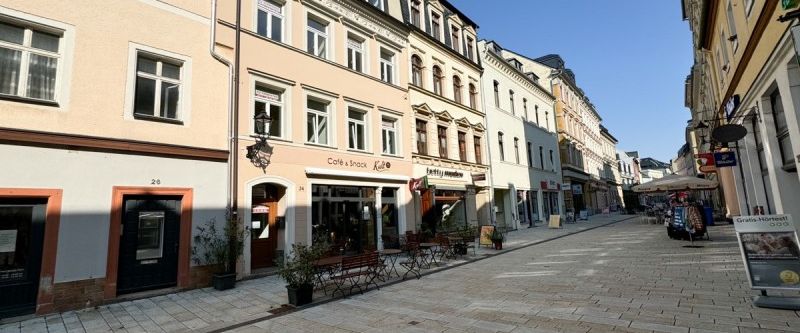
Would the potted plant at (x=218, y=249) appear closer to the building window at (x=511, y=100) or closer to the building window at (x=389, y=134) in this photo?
the building window at (x=389, y=134)

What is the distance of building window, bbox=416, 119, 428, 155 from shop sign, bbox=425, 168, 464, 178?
2.88ft

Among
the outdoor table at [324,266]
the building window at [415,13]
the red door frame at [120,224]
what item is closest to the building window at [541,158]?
the building window at [415,13]

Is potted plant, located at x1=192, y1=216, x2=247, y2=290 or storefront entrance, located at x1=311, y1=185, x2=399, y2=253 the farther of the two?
storefront entrance, located at x1=311, y1=185, x2=399, y2=253

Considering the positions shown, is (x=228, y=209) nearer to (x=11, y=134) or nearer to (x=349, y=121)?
(x=11, y=134)

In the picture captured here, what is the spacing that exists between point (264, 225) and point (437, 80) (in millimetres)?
11765

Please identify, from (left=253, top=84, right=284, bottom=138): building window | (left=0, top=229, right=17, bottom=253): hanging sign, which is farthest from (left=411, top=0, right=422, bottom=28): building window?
(left=0, top=229, right=17, bottom=253): hanging sign

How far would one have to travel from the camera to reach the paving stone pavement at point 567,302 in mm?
5141

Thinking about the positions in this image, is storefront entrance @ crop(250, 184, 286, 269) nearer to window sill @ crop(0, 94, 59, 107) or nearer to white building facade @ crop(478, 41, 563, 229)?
window sill @ crop(0, 94, 59, 107)

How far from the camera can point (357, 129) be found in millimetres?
14359

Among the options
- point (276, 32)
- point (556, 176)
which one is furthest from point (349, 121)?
point (556, 176)

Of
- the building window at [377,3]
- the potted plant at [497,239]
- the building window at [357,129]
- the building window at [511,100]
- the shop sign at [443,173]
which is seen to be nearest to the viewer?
the potted plant at [497,239]

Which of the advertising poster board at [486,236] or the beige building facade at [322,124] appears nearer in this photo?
the beige building facade at [322,124]

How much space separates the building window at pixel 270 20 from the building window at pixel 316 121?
7.60 ft

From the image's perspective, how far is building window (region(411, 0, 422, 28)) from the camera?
18.1 m
